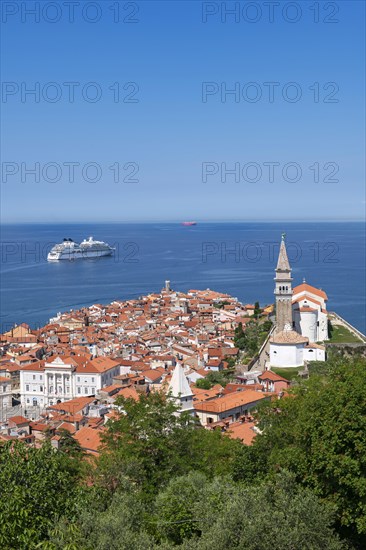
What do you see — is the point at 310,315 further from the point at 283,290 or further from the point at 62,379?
the point at 62,379

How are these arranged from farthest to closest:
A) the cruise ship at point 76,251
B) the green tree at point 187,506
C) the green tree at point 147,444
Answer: the cruise ship at point 76,251 < the green tree at point 147,444 < the green tree at point 187,506

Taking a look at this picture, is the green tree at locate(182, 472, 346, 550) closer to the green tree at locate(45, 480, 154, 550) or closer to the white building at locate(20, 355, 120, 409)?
the green tree at locate(45, 480, 154, 550)

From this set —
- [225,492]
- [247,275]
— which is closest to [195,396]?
[225,492]

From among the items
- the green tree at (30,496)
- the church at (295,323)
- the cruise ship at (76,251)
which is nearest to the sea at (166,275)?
the cruise ship at (76,251)

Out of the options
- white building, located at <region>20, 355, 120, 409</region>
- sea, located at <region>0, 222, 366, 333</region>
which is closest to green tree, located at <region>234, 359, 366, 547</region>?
white building, located at <region>20, 355, 120, 409</region>

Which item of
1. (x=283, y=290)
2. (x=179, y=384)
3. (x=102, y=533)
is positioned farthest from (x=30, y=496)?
(x=283, y=290)

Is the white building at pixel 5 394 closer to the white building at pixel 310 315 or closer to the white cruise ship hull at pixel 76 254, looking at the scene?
the white building at pixel 310 315
